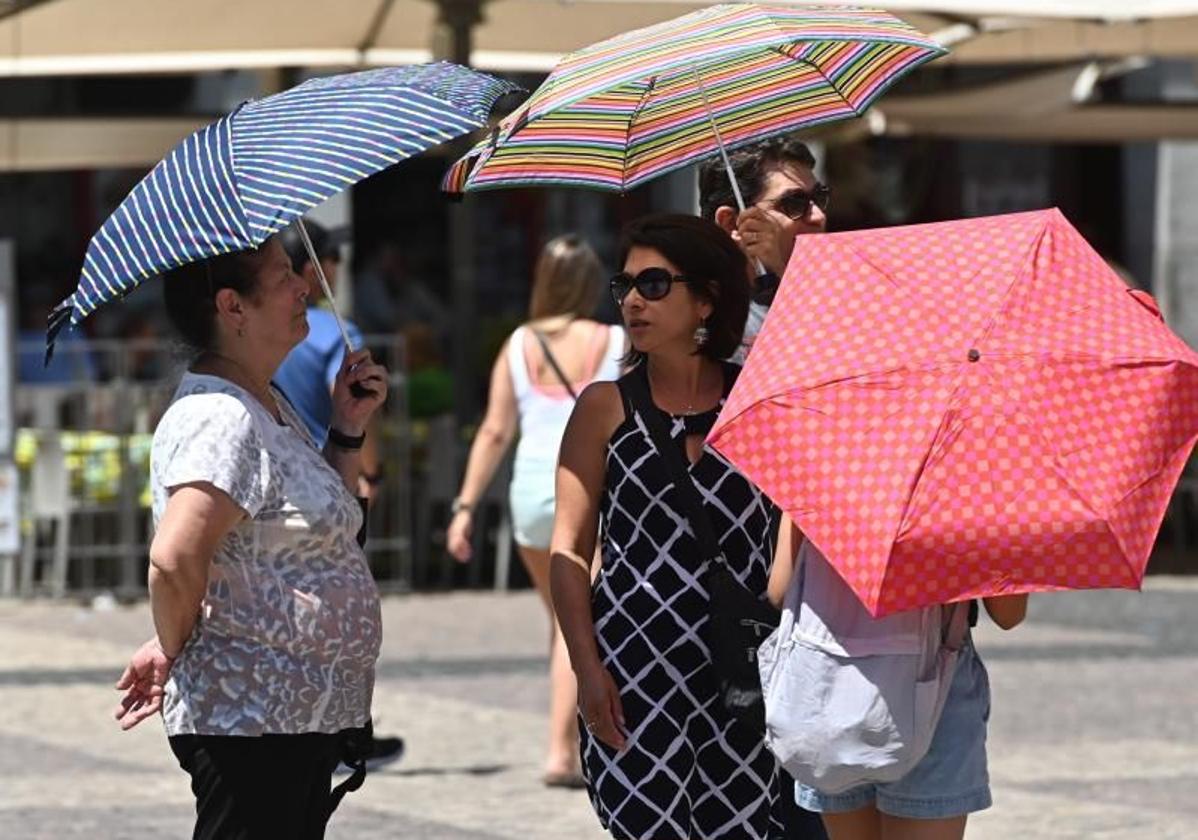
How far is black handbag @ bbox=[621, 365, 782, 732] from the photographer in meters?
4.53

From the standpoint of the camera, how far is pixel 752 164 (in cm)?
519

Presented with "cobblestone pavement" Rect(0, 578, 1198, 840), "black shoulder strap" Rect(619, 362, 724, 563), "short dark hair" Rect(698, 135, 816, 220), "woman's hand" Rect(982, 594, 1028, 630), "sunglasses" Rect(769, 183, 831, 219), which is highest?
"short dark hair" Rect(698, 135, 816, 220)

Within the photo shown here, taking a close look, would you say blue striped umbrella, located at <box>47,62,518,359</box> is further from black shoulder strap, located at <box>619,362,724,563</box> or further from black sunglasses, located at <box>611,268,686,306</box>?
black shoulder strap, located at <box>619,362,724,563</box>

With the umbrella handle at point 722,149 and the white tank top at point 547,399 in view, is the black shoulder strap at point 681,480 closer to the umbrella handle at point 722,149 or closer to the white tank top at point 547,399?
the umbrella handle at point 722,149

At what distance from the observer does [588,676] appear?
4590mm

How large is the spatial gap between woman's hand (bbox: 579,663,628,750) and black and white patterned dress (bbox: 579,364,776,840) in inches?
0.9

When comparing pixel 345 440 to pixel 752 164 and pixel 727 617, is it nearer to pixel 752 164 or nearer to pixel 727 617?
pixel 727 617

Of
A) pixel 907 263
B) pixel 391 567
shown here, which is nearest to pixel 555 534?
pixel 907 263

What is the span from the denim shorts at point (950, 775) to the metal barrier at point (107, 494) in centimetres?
940

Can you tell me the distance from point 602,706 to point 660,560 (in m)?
0.28

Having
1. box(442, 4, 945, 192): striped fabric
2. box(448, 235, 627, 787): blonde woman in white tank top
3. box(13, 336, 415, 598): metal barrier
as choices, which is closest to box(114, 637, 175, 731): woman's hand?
box(442, 4, 945, 192): striped fabric

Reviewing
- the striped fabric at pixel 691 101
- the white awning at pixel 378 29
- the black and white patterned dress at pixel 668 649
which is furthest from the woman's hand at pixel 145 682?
the white awning at pixel 378 29

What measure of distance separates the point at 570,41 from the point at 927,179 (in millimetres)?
8040

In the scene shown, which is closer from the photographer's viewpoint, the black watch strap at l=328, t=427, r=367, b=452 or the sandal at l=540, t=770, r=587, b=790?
the black watch strap at l=328, t=427, r=367, b=452
